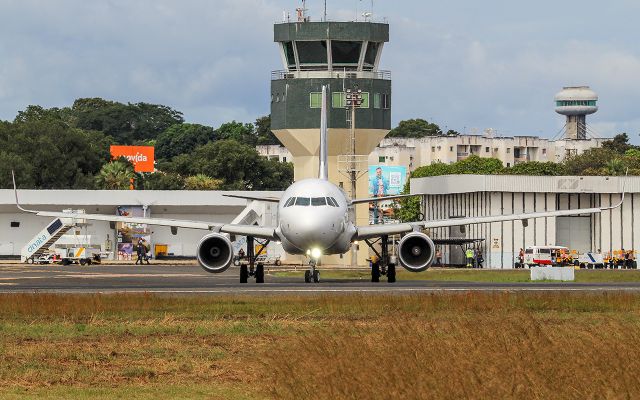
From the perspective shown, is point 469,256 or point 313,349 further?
point 469,256

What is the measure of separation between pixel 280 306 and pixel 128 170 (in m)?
146

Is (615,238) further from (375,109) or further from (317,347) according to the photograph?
(317,347)

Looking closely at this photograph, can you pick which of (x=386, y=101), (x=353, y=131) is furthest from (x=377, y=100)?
(x=353, y=131)

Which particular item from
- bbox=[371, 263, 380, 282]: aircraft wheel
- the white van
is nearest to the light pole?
the white van

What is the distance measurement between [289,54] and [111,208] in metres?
33.9

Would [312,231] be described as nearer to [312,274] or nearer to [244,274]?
[312,274]

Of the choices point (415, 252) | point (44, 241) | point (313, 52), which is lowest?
point (415, 252)

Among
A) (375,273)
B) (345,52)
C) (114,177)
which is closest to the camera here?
(375,273)

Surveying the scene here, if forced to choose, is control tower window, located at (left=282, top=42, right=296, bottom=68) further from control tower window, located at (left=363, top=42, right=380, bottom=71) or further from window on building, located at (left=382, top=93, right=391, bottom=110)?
window on building, located at (left=382, top=93, right=391, bottom=110)

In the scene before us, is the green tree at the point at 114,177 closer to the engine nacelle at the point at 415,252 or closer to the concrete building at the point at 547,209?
the concrete building at the point at 547,209

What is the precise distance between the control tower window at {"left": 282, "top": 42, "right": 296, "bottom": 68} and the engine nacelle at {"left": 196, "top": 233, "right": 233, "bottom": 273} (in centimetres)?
6619

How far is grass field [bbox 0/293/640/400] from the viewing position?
16.2 m

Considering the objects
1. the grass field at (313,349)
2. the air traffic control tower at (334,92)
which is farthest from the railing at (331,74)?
the grass field at (313,349)

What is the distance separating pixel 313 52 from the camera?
120 meters
